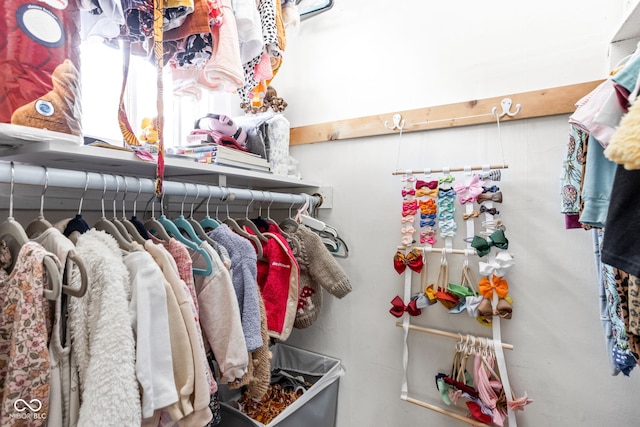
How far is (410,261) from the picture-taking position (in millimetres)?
1302

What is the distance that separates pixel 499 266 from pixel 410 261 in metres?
0.32

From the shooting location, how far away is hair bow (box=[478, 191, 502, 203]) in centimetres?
113

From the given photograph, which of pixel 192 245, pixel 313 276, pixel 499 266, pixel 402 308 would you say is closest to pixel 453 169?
pixel 499 266

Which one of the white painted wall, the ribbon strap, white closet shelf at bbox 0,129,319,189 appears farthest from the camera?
the white painted wall

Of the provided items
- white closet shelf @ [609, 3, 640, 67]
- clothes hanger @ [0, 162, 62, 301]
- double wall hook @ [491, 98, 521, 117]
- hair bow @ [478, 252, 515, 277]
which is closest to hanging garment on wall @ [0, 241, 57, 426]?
clothes hanger @ [0, 162, 62, 301]

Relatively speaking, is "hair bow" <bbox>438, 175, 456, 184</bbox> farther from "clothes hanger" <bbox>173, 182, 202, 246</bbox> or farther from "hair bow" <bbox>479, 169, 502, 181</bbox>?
"clothes hanger" <bbox>173, 182, 202, 246</bbox>

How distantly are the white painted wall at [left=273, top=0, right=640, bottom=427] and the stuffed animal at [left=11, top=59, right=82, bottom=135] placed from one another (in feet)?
3.57

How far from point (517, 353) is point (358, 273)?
69 cm

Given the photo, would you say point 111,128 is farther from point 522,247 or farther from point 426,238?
point 522,247

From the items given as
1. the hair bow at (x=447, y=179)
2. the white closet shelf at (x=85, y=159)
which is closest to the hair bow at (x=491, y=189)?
the hair bow at (x=447, y=179)

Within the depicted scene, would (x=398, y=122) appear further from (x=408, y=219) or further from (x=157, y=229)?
(x=157, y=229)

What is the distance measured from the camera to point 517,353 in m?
1.19

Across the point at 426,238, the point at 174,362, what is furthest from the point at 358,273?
the point at 174,362

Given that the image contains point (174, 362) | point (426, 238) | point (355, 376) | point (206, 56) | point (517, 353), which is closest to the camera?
point (174, 362)
